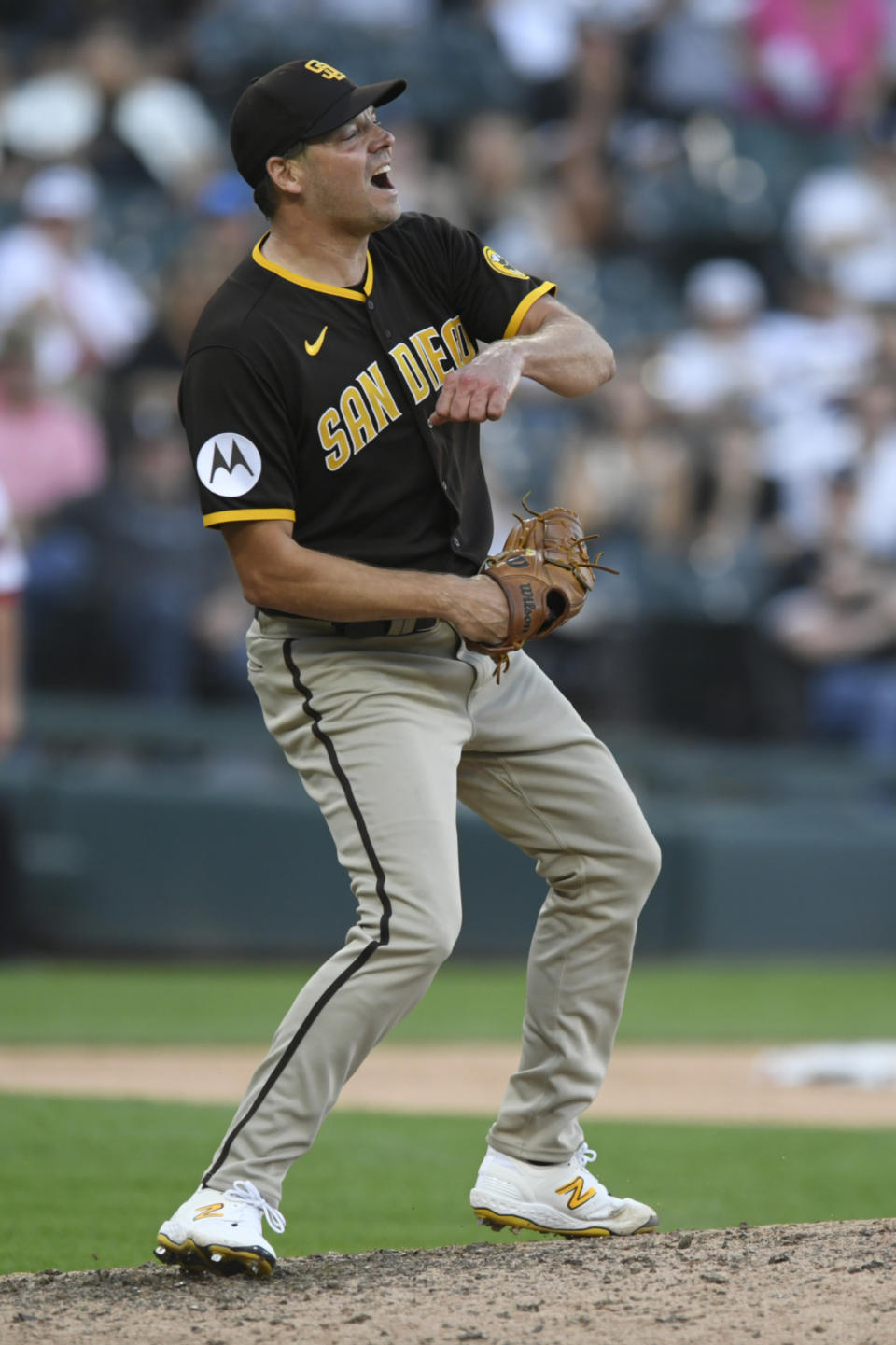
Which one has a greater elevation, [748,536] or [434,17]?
[434,17]

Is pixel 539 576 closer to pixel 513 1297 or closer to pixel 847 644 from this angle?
pixel 513 1297

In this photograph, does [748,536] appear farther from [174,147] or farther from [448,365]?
[448,365]

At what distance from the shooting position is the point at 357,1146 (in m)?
5.64

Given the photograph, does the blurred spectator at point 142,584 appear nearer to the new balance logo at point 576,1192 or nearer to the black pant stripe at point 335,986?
the new balance logo at point 576,1192

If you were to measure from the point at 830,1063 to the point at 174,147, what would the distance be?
691cm

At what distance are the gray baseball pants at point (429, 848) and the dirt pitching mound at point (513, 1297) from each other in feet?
0.77

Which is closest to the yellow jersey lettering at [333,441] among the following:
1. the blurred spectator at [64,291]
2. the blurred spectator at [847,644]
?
the blurred spectator at [64,291]

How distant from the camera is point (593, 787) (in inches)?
150

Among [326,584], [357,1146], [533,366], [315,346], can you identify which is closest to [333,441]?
[315,346]

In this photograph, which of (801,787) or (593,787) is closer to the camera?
(593,787)

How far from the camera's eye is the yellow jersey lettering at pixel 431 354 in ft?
12.1

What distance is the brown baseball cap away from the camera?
140 inches

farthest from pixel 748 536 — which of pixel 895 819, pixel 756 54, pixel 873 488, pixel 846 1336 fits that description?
pixel 846 1336

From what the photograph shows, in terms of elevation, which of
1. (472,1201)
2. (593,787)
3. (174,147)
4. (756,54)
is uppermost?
(756,54)
